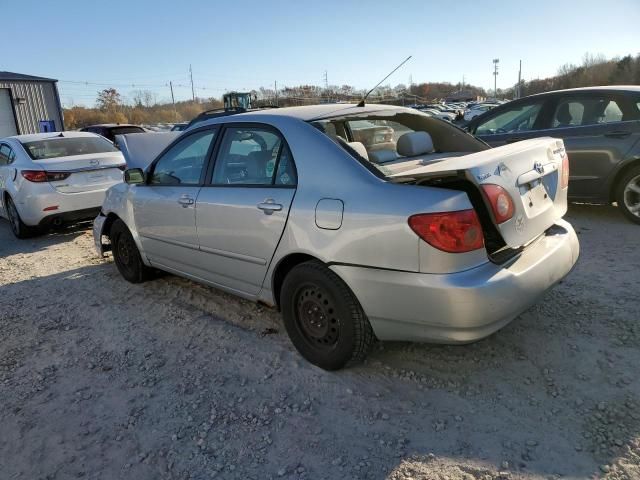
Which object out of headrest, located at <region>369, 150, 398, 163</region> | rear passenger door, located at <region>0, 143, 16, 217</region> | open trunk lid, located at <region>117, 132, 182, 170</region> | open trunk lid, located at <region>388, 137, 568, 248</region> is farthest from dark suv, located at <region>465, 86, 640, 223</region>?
rear passenger door, located at <region>0, 143, 16, 217</region>

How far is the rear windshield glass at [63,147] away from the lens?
23.4 ft

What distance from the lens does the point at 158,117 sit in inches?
2466

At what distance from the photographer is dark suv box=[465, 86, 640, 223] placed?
18.7 feet

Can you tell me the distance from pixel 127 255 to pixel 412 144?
3051 mm

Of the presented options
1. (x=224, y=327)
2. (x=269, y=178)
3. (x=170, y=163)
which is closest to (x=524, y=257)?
(x=269, y=178)

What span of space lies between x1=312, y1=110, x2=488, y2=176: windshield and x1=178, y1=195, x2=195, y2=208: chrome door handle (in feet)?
4.12

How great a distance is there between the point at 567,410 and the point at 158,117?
66.0 metres

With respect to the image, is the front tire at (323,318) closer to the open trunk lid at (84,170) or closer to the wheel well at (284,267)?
the wheel well at (284,267)

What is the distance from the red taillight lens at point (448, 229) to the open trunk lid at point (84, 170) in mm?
5896

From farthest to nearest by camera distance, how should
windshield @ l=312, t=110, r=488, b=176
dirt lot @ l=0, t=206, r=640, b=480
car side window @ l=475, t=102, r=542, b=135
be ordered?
car side window @ l=475, t=102, r=542, b=135 → windshield @ l=312, t=110, r=488, b=176 → dirt lot @ l=0, t=206, r=640, b=480

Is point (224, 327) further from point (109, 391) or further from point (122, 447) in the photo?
point (122, 447)

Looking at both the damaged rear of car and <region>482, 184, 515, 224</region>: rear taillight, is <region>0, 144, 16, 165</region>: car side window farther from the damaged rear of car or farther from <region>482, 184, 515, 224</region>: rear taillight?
<region>482, 184, 515, 224</region>: rear taillight

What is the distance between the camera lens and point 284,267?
319 cm

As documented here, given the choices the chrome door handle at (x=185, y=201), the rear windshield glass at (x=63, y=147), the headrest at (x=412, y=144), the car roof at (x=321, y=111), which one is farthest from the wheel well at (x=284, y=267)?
the rear windshield glass at (x=63, y=147)
